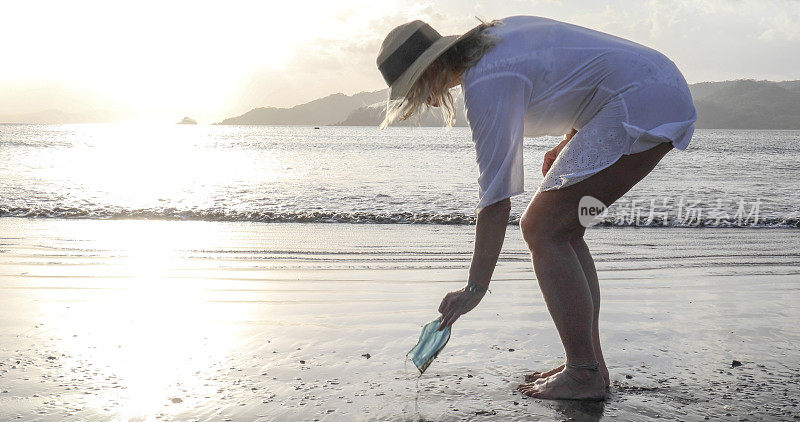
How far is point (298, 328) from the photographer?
144 inches

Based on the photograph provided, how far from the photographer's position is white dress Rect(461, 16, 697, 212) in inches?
85.4

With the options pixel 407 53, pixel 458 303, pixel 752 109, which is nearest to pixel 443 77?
pixel 407 53

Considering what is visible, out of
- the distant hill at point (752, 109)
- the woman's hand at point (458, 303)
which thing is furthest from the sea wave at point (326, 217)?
the distant hill at point (752, 109)

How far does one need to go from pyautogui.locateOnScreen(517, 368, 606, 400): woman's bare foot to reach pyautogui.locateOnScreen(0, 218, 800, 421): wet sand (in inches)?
1.5

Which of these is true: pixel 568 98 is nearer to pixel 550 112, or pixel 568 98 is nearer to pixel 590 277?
pixel 550 112

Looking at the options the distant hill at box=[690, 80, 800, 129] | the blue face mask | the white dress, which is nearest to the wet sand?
the blue face mask

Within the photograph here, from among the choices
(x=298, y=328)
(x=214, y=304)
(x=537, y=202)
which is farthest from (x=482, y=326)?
(x=214, y=304)

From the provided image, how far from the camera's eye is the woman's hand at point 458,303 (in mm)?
2350

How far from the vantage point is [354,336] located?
3516mm

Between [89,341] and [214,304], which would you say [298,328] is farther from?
[89,341]

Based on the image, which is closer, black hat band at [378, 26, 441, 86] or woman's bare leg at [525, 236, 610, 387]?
black hat band at [378, 26, 441, 86]

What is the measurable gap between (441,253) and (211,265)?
2.16 metres

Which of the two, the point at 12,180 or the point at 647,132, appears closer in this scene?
the point at 647,132

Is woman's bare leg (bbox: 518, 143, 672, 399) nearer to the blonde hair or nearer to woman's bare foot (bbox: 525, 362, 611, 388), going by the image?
woman's bare foot (bbox: 525, 362, 611, 388)
